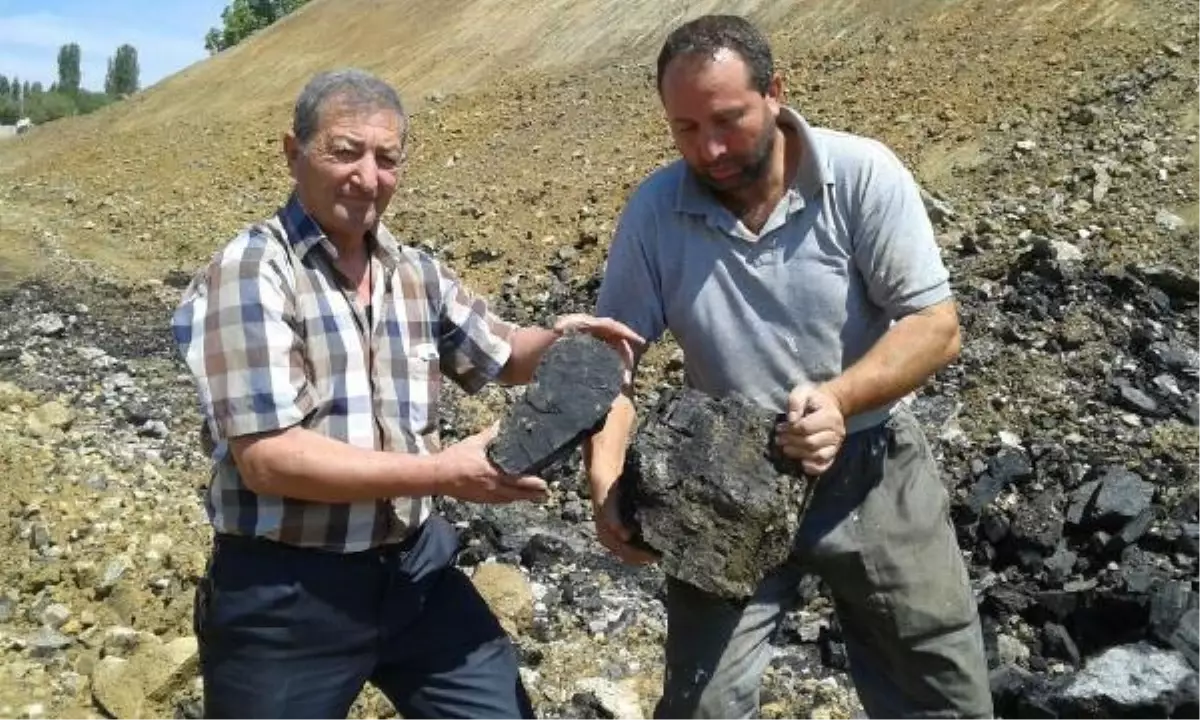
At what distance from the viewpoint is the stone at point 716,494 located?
3.32m

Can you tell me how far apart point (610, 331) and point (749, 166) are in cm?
57

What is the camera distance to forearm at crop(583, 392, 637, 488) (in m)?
3.56

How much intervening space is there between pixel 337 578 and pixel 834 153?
168cm

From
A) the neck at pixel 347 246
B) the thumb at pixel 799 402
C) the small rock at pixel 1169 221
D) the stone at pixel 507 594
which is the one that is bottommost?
the stone at pixel 507 594

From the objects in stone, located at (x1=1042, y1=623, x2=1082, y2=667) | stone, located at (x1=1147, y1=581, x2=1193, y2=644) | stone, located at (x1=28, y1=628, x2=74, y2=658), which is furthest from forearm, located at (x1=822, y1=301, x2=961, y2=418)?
stone, located at (x1=28, y1=628, x2=74, y2=658)

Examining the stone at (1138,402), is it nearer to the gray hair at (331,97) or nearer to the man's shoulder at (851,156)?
the man's shoulder at (851,156)

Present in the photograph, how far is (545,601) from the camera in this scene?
5.88 meters

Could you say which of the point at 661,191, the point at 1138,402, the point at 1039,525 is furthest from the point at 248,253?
the point at 1138,402

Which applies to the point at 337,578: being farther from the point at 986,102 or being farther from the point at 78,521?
the point at 986,102

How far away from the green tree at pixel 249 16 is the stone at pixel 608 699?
5695 centimetres

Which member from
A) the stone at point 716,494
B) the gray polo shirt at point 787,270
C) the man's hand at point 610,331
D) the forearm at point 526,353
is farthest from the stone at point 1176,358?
the forearm at point 526,353

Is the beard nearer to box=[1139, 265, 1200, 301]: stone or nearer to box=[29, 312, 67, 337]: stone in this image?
Result: box=[1139, 265, 1200, 301]: stone

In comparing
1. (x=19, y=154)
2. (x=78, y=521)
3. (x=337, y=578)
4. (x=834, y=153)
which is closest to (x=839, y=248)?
(x=834, y=153)

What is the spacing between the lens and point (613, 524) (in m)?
3.50
